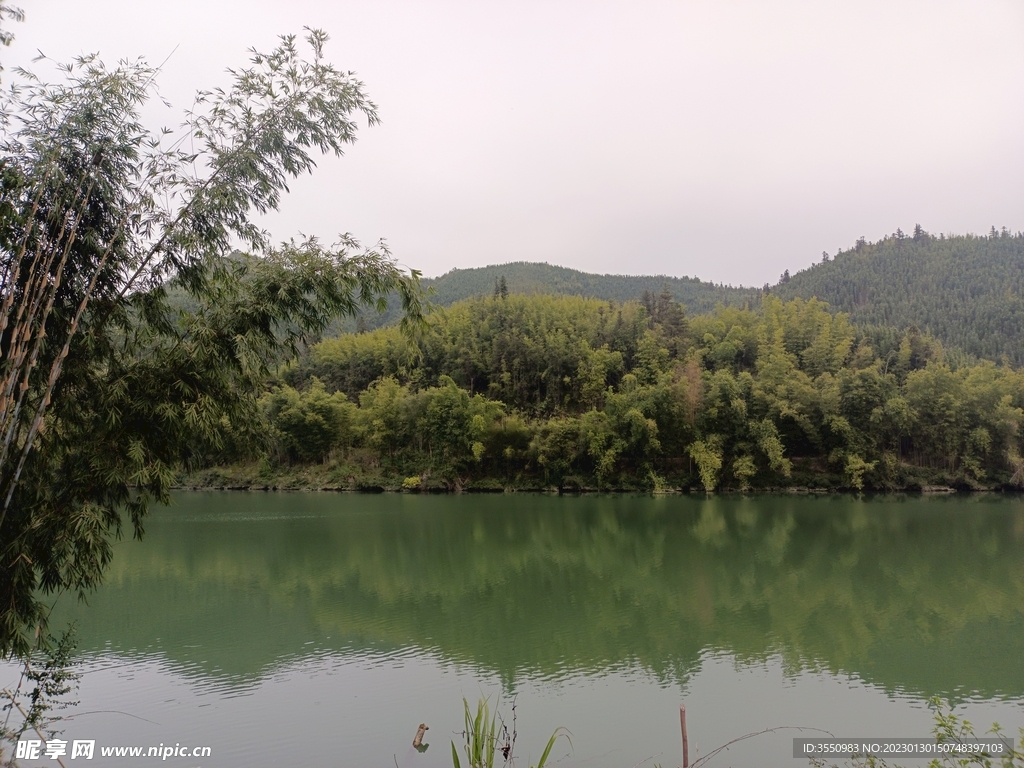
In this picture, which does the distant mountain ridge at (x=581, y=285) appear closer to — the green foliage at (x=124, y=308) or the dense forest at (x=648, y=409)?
the dense forest at (x=648, y=409)

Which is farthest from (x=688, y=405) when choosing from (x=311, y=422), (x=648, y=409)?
(x=311, y=422)

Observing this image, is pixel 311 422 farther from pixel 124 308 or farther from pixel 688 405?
pixel 124 308

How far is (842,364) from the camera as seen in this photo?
159 feet

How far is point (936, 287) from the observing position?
314 ft

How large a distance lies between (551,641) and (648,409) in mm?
34680

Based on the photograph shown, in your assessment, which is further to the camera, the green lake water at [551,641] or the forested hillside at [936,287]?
the forested hillside at [936,287]

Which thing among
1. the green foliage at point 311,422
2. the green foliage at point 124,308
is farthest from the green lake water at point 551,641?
the green foliage at point 311,422

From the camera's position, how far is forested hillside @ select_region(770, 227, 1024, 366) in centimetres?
7650

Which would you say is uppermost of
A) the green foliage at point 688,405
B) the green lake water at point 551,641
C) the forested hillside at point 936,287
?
the forested hillside at point 936,287

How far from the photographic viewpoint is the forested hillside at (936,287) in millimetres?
76500

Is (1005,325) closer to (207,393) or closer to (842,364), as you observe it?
(842,364)

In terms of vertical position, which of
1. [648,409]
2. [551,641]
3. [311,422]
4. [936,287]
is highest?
[936,287]

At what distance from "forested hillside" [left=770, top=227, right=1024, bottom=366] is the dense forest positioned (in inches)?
1041

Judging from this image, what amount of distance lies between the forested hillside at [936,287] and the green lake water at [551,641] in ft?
203
